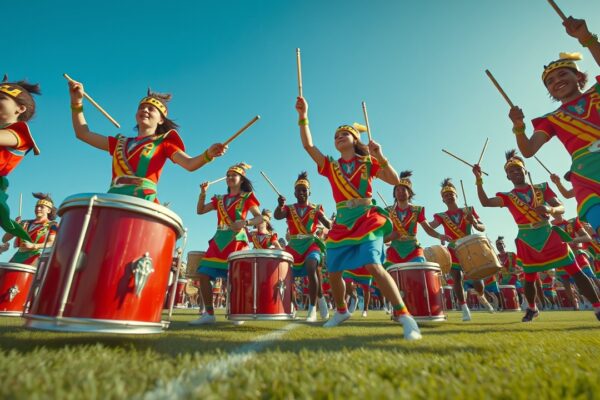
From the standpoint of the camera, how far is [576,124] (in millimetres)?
3537

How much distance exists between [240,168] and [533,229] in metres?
5.67

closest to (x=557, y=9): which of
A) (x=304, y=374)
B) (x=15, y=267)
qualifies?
(x=304, y=374)

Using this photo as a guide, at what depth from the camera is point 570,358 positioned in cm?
198

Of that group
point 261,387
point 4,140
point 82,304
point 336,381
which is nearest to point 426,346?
point 336,381

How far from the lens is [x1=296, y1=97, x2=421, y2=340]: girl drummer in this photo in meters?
3.83

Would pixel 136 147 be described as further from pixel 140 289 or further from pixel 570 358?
pixel 570 358

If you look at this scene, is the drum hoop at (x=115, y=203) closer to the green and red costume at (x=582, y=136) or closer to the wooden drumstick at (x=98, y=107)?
the wooden drumstick at (x=98, y=107)

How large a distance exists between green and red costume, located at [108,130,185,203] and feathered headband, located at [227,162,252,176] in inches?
128

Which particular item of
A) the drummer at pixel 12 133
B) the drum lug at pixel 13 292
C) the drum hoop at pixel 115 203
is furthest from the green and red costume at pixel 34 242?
the drum hoop at pixel 115 203

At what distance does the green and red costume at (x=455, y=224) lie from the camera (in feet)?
26.5

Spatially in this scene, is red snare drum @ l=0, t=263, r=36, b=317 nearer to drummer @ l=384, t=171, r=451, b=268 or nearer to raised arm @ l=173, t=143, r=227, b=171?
raised arm @ l=173, t=143, r=227, b=171

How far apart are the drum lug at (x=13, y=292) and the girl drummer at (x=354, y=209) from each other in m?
5.21

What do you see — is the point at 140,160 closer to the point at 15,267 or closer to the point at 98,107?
the point at 98,107

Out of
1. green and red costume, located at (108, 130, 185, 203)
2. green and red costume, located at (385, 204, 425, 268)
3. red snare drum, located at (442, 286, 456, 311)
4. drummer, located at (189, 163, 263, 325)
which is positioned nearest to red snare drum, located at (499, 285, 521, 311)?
red snare drum, located at (442, 286, 456, 311)
